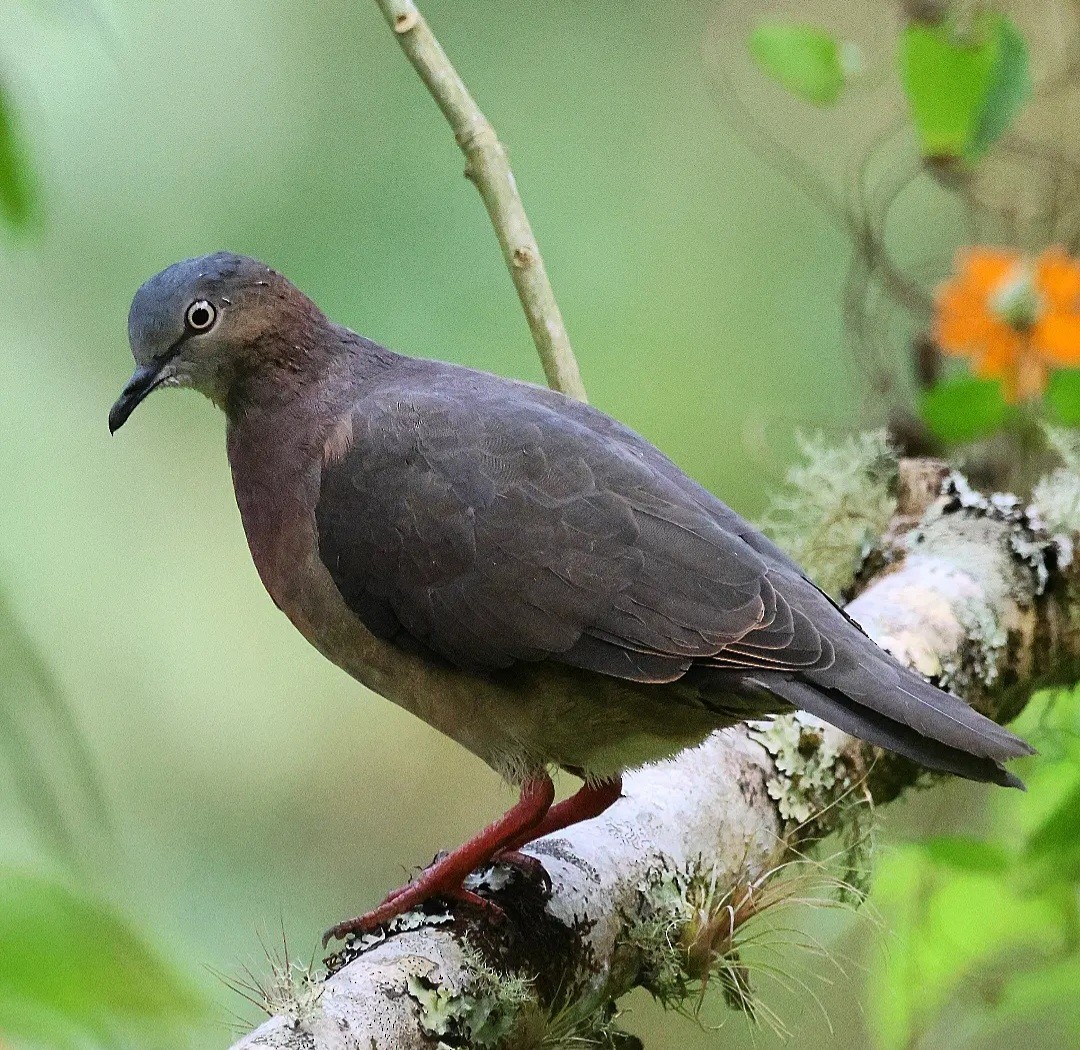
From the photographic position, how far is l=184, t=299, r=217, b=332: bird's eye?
86.0 inches

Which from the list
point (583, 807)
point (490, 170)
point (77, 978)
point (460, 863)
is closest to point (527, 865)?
point (460, 863)

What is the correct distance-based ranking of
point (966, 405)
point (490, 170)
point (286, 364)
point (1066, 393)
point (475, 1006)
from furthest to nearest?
point (966, 405)
point (1066, 393)
point (490, 170)
point (286, 364)
point (475, 1006)

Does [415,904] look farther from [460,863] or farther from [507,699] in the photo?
[507,699]

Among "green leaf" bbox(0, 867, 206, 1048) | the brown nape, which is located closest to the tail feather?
the brown nape

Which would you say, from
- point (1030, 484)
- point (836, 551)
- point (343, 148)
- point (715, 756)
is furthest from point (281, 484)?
point (343, 148)

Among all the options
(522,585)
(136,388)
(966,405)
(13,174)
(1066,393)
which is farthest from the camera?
(966,405)

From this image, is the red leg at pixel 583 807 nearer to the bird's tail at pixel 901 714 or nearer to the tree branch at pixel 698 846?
the tree branch at pixel 698 846

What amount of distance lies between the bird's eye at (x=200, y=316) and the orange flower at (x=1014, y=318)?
154cm

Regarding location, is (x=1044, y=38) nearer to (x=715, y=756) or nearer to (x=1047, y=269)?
(x=1047, y=269)

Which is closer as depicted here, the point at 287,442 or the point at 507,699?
the point at 507,699

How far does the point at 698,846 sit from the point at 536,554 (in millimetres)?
584

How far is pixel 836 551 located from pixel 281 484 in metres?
1.48

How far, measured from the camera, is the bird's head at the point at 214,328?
216cm

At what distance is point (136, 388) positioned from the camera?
216 centimetres
